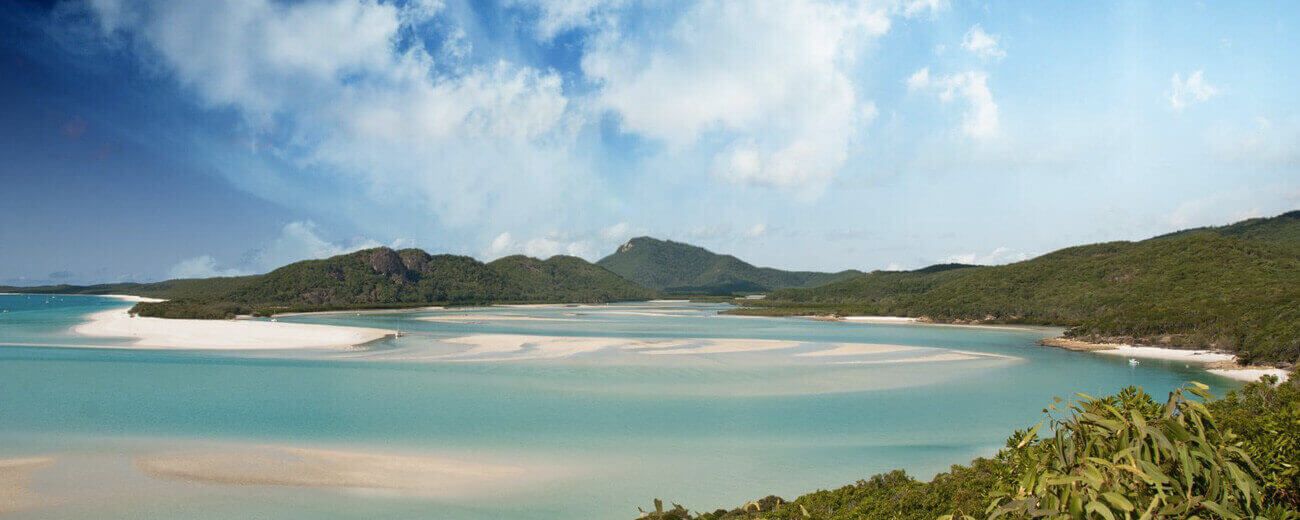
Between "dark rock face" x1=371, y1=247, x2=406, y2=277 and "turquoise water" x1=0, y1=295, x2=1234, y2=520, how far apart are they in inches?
3508

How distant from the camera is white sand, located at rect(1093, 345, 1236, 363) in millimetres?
35406

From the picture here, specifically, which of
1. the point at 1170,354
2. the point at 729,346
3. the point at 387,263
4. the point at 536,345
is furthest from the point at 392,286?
the point at 1170,354

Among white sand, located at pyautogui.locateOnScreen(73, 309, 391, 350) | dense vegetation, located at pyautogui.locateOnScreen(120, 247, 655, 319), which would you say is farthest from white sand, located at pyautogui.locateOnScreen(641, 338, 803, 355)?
dense vegetation, located at pyautogui.locateOnScreen(120, 247, 655, 319)

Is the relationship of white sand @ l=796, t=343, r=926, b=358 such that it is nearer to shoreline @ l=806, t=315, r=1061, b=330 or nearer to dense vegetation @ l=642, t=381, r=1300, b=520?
shoreline @ l=806, t=315, r=1061, b=330

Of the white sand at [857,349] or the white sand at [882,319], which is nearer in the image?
the white sand at [857,349]

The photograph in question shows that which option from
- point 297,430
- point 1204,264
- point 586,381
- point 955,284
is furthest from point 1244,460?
point 955,284

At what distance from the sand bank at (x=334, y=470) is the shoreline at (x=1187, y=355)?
2914 cm

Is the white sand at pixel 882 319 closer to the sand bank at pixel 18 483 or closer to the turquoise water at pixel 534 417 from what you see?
the turquoise water at pixel 534 417

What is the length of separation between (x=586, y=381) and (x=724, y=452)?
1137 centimetres

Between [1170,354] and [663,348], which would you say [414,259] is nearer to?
[663,348]

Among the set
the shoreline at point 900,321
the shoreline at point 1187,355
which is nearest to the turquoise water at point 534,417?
the shoreline at point 1187,355

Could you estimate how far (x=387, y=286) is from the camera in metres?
118

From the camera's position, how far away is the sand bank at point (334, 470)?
12148mm

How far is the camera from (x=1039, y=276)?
7869 cm
